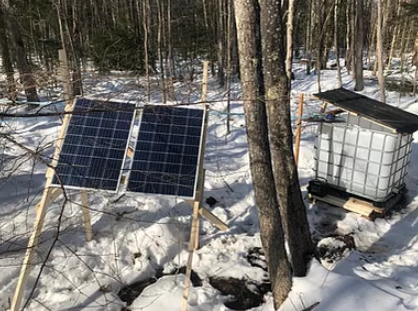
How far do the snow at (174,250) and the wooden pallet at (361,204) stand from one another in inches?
5.6

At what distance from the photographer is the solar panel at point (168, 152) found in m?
4.25

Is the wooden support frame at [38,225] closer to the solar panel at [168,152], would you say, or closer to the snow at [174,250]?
the snow at [174,250]

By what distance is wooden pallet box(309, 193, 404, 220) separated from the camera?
6066mm

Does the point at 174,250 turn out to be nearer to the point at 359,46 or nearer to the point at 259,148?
the point at 259,148

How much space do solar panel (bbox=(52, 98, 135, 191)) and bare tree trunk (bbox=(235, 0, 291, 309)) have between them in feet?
4.61

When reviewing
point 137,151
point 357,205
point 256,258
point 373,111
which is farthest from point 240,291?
point 373,111

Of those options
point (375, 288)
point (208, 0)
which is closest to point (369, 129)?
point (375, 288)

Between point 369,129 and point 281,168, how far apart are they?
2.51 m

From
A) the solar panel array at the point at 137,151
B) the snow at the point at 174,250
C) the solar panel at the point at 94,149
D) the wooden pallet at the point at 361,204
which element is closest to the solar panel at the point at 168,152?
the solar panel array at the point at 137,151

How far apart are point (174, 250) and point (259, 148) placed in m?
2.34

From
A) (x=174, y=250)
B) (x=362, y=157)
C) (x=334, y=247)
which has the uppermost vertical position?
(x=362, y=157)

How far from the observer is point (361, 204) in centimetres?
620

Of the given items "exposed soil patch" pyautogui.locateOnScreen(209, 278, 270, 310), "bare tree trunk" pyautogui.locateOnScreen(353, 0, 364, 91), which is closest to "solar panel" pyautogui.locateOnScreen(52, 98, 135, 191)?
"exposed soil patch" pyautogui.locateOnScreen(209, 278, 270, 310)

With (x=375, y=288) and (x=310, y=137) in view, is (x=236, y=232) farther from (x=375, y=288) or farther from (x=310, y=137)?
(x=310, y=137)
